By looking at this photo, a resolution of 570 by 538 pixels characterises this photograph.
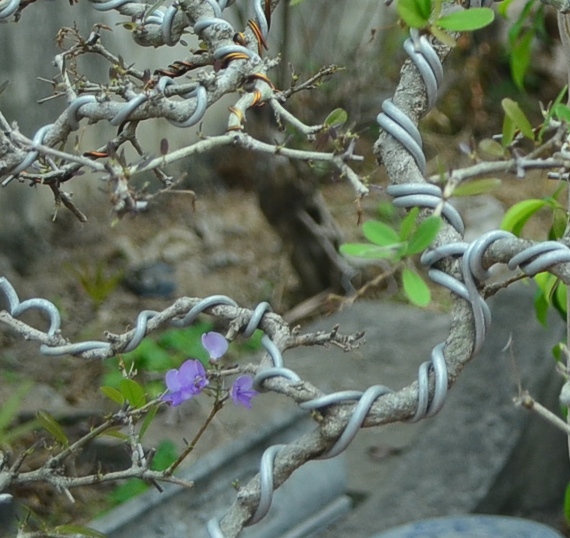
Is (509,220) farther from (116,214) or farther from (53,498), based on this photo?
(53,498)

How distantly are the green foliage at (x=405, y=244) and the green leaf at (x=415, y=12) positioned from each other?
0.45ft

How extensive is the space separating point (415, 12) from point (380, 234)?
161 mm

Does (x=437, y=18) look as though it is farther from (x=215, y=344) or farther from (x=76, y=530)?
(x=76, y=530)

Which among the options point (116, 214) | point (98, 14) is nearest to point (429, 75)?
point (116, 214)

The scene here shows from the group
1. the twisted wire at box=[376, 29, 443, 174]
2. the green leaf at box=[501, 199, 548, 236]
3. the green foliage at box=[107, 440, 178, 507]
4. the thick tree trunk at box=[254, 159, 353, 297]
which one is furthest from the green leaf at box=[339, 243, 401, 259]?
the thick tree trunk at box=[254, 159, 353, 297]

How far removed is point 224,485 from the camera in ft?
6.02

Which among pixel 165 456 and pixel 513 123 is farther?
pixel 165 456

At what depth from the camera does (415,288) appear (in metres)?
0.60

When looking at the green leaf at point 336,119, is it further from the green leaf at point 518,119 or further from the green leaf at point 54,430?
the green leaf at point 54,430

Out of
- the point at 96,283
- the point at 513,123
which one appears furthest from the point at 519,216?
the point at 96,283

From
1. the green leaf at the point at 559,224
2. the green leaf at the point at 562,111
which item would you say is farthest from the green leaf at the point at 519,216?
the green leaf at the point at 562,111

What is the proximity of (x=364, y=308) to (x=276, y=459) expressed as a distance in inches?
95.3

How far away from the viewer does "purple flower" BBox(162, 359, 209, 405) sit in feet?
2.35

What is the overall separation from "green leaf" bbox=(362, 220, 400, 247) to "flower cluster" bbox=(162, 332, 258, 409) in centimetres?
16
